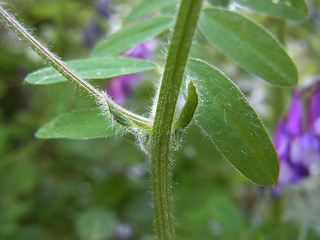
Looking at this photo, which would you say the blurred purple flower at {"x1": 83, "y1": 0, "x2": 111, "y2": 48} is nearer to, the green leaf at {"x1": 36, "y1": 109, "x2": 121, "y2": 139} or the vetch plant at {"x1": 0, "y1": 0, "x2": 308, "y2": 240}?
the vetch plant at {"x1": 0, "y1": 0, "x2": 308, "y2": 240}

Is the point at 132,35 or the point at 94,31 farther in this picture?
the point at 94,31

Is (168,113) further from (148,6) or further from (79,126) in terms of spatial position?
(148,6)

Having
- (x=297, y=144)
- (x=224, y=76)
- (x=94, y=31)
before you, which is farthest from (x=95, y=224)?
(x=224, y=76)

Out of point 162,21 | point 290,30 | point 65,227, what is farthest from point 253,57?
point 290,30

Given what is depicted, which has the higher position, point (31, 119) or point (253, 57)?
point (253, 57)

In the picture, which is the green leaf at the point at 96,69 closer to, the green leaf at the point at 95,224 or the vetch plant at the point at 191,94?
the vetch plant at the point at 191,94

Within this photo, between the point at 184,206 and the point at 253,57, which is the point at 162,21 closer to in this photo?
the point at 253,57
